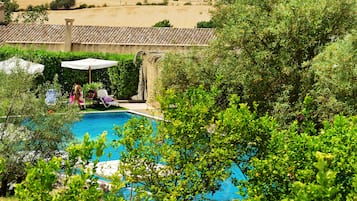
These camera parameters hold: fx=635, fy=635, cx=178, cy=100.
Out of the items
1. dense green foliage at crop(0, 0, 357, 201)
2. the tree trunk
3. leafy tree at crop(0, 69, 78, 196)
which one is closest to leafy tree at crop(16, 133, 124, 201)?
dense green foliage at crop(0, 0, 357, 201)

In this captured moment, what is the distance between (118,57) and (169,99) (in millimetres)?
23794

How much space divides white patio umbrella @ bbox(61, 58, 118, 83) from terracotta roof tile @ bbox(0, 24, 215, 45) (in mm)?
9637

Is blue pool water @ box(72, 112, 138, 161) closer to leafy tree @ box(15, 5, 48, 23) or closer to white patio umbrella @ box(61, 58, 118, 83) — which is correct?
white patio umbrella @ box(61, 58, 118, 83)

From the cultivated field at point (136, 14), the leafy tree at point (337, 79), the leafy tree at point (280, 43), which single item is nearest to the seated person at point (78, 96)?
the leafy tree at point (280, 43)

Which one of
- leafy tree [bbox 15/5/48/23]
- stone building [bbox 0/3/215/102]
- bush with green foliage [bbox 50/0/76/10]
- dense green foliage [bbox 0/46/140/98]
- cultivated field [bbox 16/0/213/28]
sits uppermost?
bush with green foliage [bbox 50/0/76/10]

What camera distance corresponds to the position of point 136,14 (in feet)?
245

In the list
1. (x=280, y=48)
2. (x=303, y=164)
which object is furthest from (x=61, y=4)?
(x=303, y=164)

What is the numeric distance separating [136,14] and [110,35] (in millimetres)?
34396

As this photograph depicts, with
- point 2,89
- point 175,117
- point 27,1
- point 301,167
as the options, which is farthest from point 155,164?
point 27,1

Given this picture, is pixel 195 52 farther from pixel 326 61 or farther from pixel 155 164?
pixel 155 164

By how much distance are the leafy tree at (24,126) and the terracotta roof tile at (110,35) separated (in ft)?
86.4

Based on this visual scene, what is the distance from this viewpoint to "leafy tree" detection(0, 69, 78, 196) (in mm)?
12273

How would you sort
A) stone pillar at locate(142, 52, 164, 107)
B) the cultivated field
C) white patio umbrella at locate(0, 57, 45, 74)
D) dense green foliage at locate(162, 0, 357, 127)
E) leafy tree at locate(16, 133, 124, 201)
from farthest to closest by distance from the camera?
the cultivated field → stone pillar at locate(142, 52, 164, 107) → dense green foliage at locate(162, 0, 357, 127) → white patio umbrella at locate(0, 57, 45, 74) → leafy tree at locate(16, 133, 124, 201)

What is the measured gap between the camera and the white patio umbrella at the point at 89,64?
28.6 m
